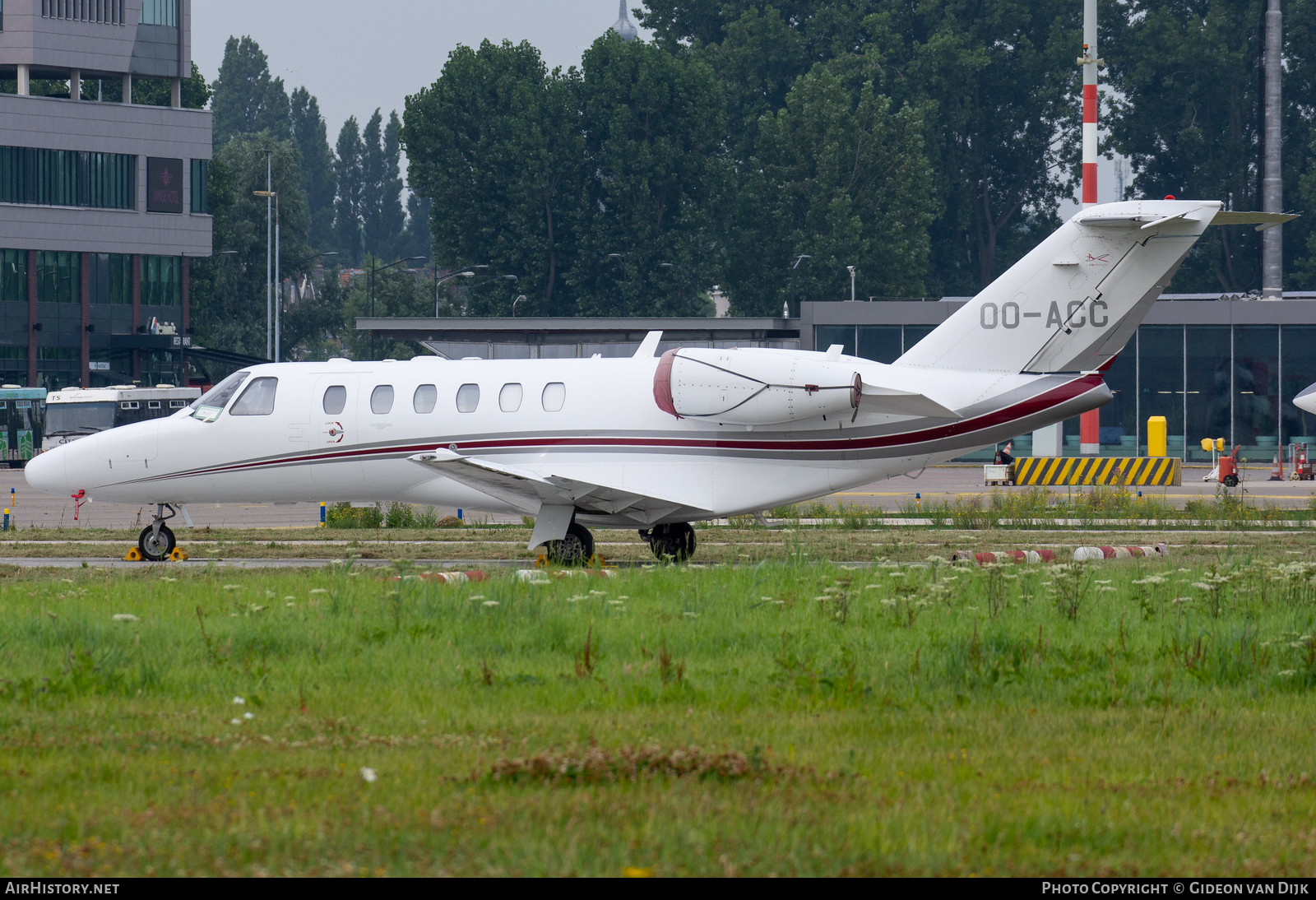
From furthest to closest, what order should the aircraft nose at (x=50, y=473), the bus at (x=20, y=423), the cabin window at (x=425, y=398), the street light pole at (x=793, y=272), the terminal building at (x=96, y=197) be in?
the street light pole at (x=793, y=272), the terminal building at (x=96, y=197), the bus at (x=20, y=423), the aircraft nose at (x=50, y=473), the cabin window at (x=425, y=398)

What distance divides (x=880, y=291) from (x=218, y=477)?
6930 centimetres

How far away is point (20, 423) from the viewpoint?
59688 mm

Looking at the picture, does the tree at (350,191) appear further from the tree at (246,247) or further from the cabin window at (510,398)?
the cabin window at (510,398)

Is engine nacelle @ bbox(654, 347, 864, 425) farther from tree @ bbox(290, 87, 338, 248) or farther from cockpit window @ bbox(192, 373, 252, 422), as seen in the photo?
tree @ bbox(290, 87, 338, 248)

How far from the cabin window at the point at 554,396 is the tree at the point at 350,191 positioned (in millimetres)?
147686

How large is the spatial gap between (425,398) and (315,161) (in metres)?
147

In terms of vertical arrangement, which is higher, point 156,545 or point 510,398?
point 510,398

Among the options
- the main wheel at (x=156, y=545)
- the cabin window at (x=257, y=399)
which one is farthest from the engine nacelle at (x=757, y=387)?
the main wheel at (x=156, y=545)

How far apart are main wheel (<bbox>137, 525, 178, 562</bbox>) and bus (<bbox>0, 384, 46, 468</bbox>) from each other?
136ft

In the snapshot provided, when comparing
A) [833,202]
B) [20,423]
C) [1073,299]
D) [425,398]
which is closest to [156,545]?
[425,398]

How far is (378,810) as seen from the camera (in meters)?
6.43

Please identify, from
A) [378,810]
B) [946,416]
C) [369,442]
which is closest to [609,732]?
[378,810]

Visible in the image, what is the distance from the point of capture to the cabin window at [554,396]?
19.8 metres

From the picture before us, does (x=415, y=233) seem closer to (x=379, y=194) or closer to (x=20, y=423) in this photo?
(x=379, y=194)
